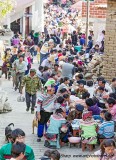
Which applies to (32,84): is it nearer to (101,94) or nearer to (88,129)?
(101,94)

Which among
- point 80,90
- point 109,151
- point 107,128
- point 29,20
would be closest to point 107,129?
point 107,128

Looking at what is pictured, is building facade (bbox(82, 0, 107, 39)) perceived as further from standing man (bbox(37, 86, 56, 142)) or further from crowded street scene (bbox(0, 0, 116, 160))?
standing man (bbox(37, 86, 56, 142))

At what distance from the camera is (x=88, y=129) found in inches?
497

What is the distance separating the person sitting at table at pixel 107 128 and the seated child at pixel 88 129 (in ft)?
0.85

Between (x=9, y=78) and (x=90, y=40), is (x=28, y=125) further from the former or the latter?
(x=90, y=40)

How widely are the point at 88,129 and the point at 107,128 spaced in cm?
53

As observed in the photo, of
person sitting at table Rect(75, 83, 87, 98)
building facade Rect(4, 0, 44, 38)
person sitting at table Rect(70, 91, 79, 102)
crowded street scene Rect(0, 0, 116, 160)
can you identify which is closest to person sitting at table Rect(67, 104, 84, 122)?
crowded street scene Rect(0, 0, 116, 160)

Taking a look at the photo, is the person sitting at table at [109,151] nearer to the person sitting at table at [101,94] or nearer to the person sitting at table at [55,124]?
the person sitting at table at [55,124]

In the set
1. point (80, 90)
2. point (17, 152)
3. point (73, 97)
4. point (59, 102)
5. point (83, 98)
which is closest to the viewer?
point (17, 152)

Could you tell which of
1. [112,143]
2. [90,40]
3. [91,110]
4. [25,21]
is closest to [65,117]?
[91,110]

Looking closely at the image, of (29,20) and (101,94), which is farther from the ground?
(29,20)

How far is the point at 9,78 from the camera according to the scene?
2244cm

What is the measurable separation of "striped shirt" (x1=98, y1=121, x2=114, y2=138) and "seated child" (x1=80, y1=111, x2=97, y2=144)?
0.95 ft

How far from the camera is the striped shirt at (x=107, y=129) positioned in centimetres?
1226
